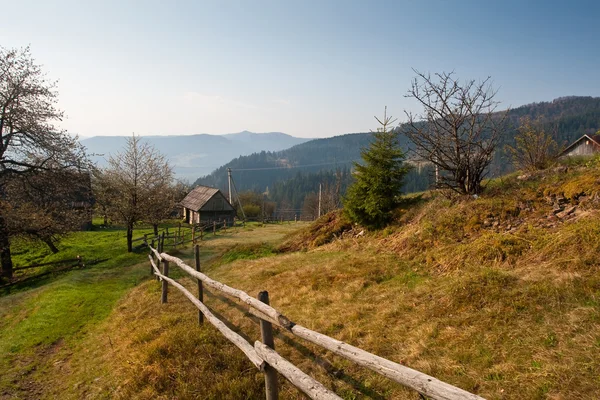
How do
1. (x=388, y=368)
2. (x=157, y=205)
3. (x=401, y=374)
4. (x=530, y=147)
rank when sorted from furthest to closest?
1. (x=157, y=205)
2. (x=530, y=147)
3. (x=388, y=368)
4. (x=401, y=374)

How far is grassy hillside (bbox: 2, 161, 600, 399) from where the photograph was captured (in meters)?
4.06

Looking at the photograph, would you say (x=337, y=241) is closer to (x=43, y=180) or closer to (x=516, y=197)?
(x=516, y=197)

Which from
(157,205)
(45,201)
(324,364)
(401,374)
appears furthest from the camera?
(157,205)

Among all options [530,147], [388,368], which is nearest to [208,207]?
[530,147]

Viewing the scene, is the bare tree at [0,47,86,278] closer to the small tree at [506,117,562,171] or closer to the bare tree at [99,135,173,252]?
the bare tree at [99,135,173,252]

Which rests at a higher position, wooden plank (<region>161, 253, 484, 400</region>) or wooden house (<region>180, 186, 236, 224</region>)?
wooden plank (<region>161, 253, 484, 400</region>)

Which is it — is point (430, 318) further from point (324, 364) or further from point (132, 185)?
point (132, 185)

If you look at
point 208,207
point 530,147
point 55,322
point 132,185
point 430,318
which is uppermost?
point 530,147

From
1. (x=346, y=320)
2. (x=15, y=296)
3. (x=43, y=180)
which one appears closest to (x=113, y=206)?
(x=43, y=180)

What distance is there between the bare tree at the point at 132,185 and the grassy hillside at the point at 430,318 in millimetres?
11495

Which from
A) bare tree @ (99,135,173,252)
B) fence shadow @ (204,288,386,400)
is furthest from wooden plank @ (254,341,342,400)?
bare tree @ (99,135,173,252)

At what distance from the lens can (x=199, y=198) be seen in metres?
39.4

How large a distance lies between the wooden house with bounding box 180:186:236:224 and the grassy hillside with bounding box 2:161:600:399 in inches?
1089

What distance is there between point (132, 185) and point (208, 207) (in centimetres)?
1629
